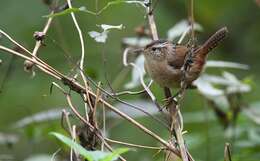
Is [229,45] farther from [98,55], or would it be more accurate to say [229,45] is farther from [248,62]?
[98,55]

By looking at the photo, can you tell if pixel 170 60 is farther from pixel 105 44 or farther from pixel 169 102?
pixel 105 44

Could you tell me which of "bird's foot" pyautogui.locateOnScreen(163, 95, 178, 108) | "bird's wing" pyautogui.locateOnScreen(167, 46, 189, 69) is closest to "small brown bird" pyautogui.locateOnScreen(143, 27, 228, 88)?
"bird's wing" pyautogui.locateOnScreen(167, 46, 189, 69)

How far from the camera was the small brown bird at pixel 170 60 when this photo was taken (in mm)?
3844

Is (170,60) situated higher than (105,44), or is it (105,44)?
(170,60)

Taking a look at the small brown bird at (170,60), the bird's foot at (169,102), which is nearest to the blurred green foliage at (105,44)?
the small brown bird at (170,60)

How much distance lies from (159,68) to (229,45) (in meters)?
2.47

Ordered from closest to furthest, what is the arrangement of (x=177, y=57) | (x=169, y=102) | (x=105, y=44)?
(x=169, y=102) → (x=177, y=57) → (x=105, y=44)

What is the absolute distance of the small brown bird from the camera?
3.84 m

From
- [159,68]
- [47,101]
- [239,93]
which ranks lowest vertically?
[47,101]

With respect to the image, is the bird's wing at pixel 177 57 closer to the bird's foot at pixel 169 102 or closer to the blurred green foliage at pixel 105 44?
the bird's foot at pixel 169 102

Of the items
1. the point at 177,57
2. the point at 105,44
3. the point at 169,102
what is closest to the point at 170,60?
the point at 177,57

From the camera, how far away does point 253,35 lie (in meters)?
6.50

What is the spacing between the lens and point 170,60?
13.4ft

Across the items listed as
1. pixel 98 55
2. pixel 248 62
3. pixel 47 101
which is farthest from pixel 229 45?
pixel 47 101
